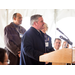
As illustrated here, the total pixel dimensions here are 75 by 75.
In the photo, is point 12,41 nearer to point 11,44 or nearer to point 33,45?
point 11,44

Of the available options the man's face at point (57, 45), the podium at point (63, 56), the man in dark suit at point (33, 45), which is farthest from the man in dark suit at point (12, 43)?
the podium at point (63, 56)

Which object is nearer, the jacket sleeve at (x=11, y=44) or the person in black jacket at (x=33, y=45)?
the person in black jacket at (x=33, y=45)

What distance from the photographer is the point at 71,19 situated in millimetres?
4930

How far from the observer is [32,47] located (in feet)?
6.06

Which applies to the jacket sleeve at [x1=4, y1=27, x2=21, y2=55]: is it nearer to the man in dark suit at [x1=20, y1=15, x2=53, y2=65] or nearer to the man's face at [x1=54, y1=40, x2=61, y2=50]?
the man in dark suit at [x1=20, y1=15, x2=53, y2=65]

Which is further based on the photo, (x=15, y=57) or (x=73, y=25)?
(x=73, y=25)

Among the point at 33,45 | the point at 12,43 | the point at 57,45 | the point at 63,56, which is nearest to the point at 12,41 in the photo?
the point at 12,43

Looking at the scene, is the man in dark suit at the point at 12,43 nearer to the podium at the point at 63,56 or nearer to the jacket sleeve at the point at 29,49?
the jacket sleeve at the point at 29,49

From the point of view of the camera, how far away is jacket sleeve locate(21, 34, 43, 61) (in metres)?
1.74

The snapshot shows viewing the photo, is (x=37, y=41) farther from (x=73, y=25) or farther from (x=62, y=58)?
(x=73, y=25)

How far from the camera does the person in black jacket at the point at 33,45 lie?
177cm

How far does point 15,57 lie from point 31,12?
2.24 meters
